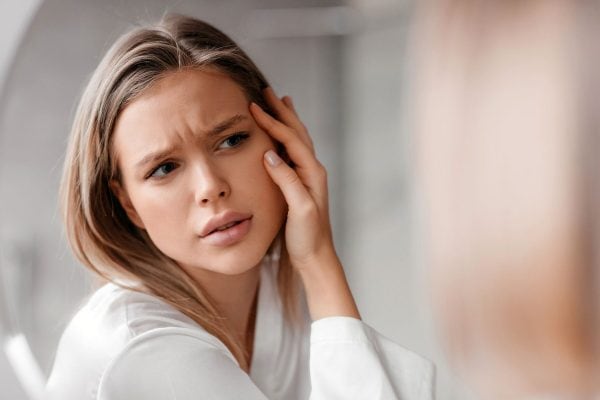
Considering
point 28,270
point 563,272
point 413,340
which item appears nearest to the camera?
point 563,272

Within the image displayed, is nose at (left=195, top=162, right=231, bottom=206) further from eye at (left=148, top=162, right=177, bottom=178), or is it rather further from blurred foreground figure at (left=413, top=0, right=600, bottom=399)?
blurred foreground figure at (left=413, top=0, right=600, bottom=399)

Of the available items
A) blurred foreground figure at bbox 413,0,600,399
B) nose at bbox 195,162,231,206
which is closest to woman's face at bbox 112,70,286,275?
nose at bbox 195,162,231,206

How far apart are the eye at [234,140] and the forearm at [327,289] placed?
8 centimetres

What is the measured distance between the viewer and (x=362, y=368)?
48 centimetres

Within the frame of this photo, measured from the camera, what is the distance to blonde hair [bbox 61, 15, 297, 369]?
1.62ft

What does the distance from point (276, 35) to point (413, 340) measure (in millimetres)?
184

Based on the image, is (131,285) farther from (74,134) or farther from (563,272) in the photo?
(563,272)

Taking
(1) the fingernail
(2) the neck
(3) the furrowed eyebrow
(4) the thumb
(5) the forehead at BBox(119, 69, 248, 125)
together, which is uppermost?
(5) the forehead at BBox(119, 69, 248, 125)

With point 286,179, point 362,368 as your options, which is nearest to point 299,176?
point 286,179

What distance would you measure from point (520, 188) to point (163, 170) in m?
0.20

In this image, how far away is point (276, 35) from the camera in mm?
492

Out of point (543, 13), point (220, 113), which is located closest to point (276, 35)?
point (220, 113)

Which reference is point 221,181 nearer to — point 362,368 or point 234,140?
point 234,140

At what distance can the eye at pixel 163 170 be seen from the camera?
49 centimetres
